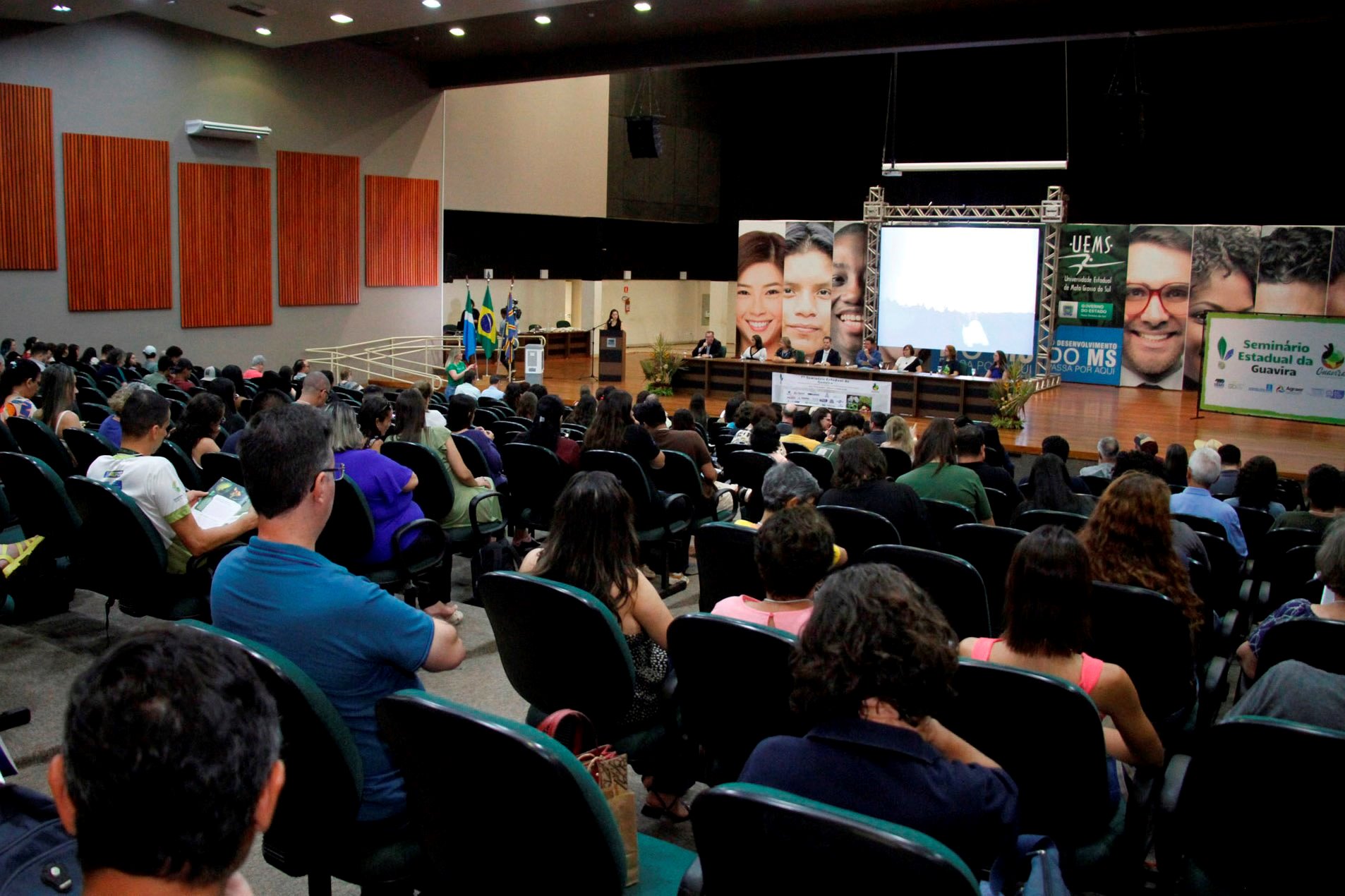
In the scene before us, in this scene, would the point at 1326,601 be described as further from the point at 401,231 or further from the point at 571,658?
the point at 401,231

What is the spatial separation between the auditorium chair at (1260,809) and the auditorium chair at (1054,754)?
185 millimetres

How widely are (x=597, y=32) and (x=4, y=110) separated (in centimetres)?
740

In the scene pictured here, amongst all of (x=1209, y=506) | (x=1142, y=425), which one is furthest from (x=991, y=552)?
(x=1142, y=425)

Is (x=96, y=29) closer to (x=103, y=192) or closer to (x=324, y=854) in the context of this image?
(x=103, y=192)

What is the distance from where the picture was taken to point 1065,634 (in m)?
2.42

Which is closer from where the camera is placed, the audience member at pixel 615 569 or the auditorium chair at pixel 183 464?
the audience member at pixel 615 569

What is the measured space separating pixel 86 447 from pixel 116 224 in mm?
9891

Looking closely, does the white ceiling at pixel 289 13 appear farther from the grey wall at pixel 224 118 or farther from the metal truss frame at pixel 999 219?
the metal truss frame at pixel 999 219

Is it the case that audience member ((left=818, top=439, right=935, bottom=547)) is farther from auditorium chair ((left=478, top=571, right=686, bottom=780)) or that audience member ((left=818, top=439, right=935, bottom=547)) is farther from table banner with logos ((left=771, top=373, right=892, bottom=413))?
table banner with logos ((left=771, top=373, right=892, bottom=413))

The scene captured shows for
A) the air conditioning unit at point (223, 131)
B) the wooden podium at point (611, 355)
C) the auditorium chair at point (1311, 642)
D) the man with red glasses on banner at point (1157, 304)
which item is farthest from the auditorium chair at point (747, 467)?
the man with red glasses on banner at point (1157, 304)

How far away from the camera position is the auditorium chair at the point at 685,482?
599 cm

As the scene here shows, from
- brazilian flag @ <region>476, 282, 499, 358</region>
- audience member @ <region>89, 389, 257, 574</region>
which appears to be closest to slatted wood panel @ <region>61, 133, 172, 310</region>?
brazilian flag @ <region>476, 282, 499, 358</region>

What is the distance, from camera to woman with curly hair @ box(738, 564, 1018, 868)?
165cm

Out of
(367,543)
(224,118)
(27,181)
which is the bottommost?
(367,543)
